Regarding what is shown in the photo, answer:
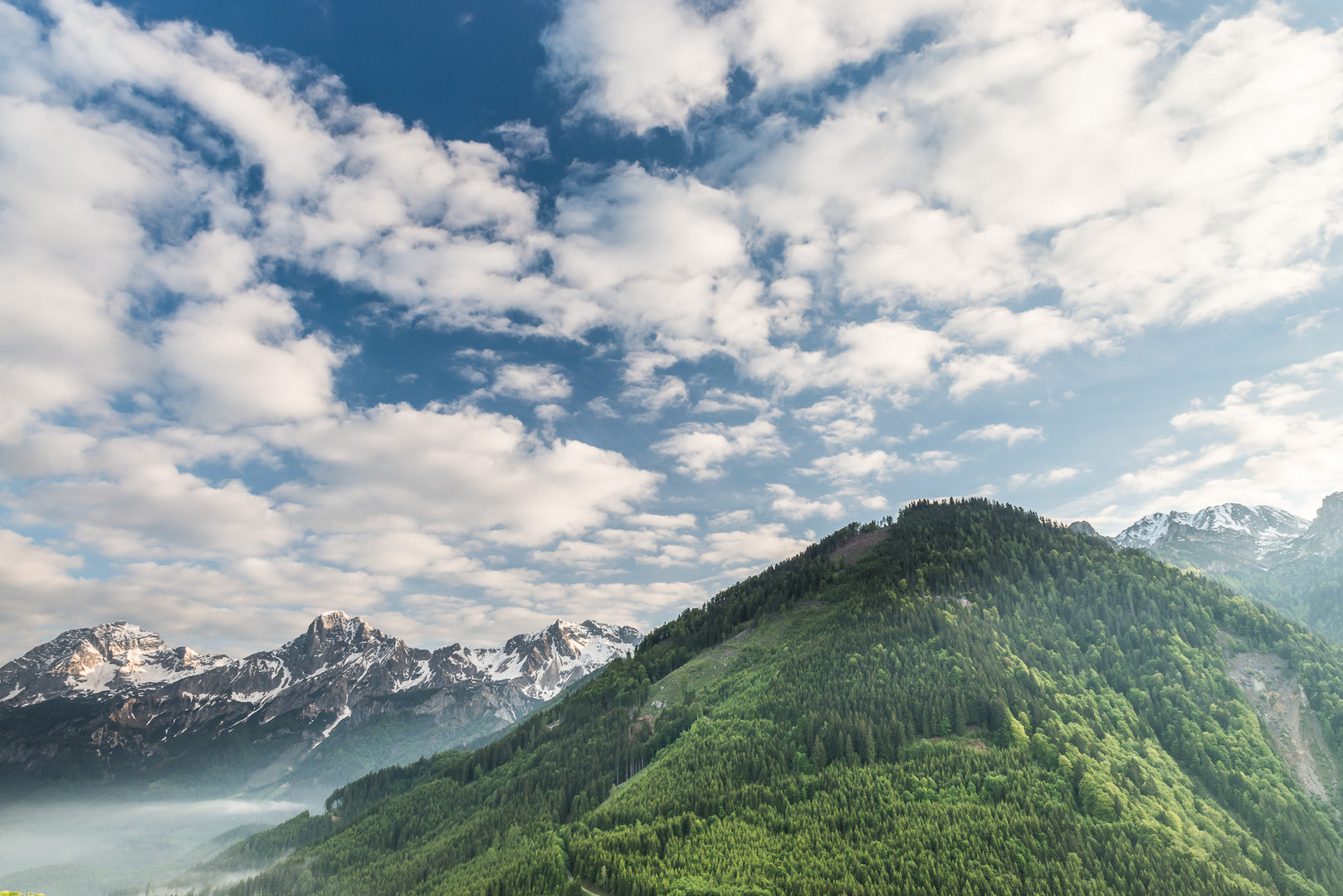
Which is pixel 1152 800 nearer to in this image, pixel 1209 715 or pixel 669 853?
pixel 1209 715

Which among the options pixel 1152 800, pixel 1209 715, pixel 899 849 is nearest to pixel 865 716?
pixel 899 849

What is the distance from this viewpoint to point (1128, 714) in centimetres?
19650

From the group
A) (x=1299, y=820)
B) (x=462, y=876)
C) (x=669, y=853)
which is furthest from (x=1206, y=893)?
(x=462, y=876)

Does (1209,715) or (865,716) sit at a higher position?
(865,716)

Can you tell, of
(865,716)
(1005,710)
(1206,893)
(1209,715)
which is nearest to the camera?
(1206,893)

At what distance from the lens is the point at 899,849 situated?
438ft

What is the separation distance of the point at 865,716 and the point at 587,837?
85.5m

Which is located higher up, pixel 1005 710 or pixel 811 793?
pixel 1005 710

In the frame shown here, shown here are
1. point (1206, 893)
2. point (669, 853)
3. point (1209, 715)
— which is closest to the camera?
point (1206, 893)

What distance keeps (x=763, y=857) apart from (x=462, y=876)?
312 ft

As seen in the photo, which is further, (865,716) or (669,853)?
(865,716)

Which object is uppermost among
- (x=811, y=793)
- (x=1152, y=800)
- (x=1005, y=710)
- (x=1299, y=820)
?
(x=1005, y=710)

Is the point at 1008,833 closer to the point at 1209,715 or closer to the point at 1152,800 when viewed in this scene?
the point at 1152,800

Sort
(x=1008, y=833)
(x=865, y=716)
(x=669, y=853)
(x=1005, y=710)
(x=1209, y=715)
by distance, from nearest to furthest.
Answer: (x=1008, y=833), (x=669, y=853), (x=1005, y=710), (x=865, y=716), (x=1209, y=715)
